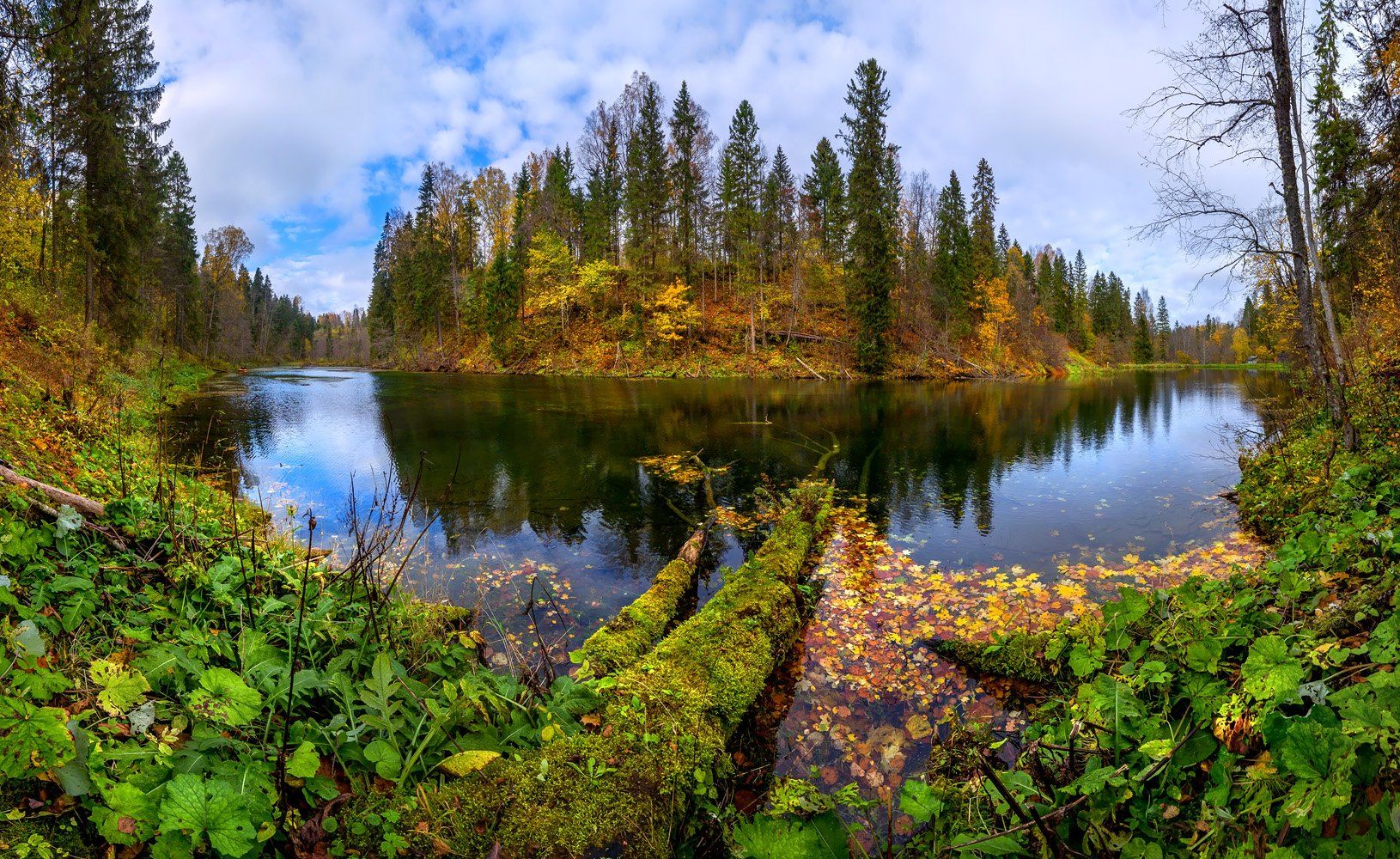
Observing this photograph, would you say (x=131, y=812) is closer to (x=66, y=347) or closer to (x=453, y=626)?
(x=453, y=626)

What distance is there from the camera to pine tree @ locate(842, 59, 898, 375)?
33281 mm

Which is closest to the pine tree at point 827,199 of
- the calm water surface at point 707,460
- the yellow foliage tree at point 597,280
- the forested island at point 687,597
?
the yellow foliage tree at point 597,280

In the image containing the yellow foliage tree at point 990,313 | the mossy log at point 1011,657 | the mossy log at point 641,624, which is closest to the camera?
the mossy log at point 641,624

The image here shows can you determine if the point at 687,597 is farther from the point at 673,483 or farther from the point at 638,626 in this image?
the point at 673,483

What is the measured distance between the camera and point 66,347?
455 inches

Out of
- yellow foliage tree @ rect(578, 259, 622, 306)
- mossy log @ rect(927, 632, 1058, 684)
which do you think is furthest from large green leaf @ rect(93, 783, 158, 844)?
yellow foliage tree @ rect(578, 259, 622, 306)

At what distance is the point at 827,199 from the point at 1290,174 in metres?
40.8

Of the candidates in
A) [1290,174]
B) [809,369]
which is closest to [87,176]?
[1290,174]

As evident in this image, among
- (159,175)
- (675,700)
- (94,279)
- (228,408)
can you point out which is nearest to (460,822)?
(675,700)

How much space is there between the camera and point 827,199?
45.9 metres

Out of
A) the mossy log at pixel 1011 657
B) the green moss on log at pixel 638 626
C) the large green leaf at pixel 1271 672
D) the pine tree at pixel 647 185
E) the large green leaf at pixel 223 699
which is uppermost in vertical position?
the pine tree at pixel 647 185

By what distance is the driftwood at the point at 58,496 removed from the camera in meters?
3.39

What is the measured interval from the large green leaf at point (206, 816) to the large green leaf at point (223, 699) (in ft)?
1.26

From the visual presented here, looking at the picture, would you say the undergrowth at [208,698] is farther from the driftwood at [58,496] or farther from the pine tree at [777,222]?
the pine tree at [777,222]
